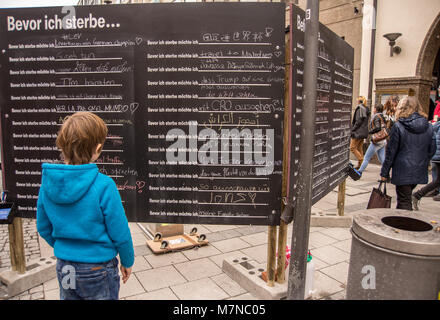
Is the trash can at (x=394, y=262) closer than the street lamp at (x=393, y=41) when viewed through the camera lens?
Yes

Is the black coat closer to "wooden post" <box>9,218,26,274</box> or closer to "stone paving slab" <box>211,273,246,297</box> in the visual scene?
"stone paving slab" <box>211,273,246,297</box>

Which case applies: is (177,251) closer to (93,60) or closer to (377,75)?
(93,60)

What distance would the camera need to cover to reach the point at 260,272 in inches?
143

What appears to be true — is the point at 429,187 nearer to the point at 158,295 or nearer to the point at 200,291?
the point at 200,291

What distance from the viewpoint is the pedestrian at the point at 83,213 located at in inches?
82.3

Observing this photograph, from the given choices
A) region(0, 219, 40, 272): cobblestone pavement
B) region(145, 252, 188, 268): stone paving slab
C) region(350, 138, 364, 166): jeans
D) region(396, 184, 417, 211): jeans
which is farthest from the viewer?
region(350, 138, 364, 166): jeans

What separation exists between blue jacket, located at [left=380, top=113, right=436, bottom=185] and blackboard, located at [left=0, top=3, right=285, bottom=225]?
2.61 meters

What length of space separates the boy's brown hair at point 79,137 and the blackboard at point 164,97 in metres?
Result: 1.04

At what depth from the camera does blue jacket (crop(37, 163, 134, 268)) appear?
81.8 inches

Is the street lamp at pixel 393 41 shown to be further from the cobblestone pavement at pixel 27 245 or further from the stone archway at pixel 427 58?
the cobblestone pavement at pixel 27 245

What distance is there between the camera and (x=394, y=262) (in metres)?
2.59

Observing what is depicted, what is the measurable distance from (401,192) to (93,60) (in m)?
4.47

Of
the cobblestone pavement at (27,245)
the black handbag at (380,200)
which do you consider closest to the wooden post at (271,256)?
the black handbag at (380,200)

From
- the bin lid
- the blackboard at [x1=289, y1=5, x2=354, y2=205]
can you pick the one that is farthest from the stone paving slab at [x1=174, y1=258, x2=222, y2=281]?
the bin lid
